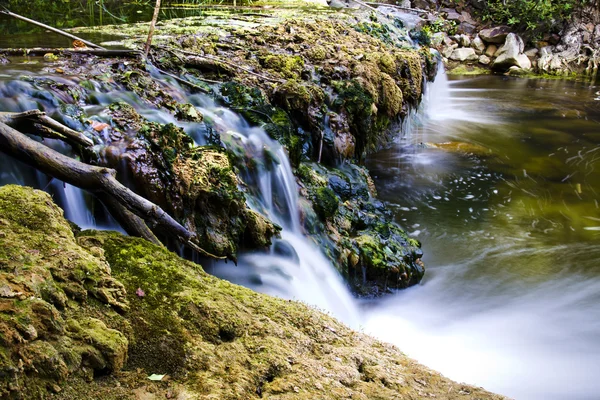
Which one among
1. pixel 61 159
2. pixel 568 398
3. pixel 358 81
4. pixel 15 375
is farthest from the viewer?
pixel 358 81

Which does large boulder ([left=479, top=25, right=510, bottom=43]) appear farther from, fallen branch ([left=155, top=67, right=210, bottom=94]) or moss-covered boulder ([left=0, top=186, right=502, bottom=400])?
moss-covered boulder ([left=0, top=186, right=502, bottom=400])

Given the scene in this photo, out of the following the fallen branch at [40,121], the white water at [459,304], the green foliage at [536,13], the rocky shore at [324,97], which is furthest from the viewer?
the green foliage at [536,13]

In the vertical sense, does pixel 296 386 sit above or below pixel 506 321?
above

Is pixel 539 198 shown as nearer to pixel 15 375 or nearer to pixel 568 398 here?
pixel 568 398

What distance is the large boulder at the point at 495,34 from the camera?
2033 centimetres

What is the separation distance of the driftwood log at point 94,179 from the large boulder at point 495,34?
20.6 metres

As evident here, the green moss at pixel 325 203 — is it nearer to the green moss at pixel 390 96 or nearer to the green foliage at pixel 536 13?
the green moss at pixel 390 96

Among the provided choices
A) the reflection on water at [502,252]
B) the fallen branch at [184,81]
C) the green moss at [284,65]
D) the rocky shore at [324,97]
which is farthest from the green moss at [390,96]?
the fallen branch at [184,81]

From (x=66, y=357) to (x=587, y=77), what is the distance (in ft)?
70.0

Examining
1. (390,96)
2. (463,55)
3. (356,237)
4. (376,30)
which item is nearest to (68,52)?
(356,237)

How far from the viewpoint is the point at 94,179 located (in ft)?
9.18

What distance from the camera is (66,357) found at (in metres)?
1.77

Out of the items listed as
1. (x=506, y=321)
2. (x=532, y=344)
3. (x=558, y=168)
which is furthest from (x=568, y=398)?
(x=558, y=168)

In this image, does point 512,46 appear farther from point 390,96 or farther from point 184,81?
point 184,81
